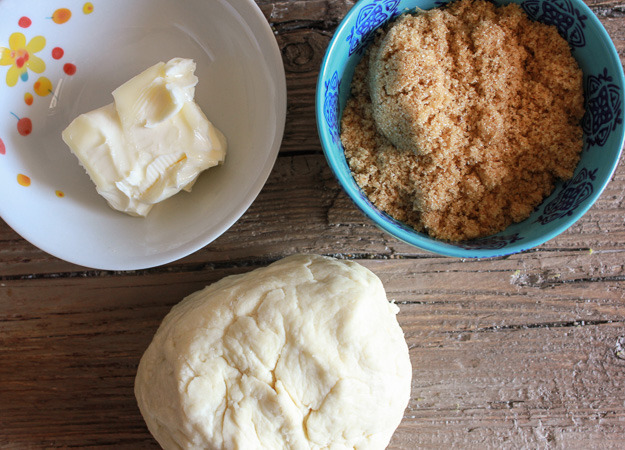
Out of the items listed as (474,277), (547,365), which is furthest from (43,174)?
(547,365)

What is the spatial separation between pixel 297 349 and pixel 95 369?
529 mm

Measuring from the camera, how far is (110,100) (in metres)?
0.99

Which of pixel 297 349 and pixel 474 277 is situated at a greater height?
pixel 297 349

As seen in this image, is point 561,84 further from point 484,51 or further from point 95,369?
point 95,369

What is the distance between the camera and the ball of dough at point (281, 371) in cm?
83

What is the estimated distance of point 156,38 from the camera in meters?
0.99

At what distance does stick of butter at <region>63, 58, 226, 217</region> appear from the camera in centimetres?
85

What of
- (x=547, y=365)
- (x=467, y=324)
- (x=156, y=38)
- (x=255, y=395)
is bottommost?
(x=547, y=365)

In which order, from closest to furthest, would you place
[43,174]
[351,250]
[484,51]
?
[484,51]
[43,174]
[351,250]

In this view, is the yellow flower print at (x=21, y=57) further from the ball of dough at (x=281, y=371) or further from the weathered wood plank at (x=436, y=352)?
the ball of dough at (x=281, y=371)

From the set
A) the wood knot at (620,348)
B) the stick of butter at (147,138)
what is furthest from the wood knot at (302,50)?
the wood knot at (620,348)

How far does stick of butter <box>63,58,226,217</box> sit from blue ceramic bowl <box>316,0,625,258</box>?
0.79 feet

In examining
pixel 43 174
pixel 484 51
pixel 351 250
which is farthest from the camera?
pixel 351 250

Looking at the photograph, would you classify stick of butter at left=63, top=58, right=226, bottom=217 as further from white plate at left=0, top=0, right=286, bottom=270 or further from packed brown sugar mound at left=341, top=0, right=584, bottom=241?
packed brown sugar mound at left=341, top=0, right=584, bottom=241
